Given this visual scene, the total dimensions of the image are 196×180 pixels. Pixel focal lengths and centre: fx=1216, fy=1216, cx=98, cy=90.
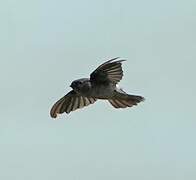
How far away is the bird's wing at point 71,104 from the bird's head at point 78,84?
0.81m

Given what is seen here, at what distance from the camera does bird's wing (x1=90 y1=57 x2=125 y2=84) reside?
27.7 m

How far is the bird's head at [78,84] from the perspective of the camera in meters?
28.3

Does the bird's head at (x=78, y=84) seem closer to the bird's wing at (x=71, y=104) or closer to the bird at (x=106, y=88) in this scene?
the bird at (x=106, y=88)

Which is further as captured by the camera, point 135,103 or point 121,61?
point 135,103

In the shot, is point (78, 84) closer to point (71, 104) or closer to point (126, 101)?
point (71, 104)

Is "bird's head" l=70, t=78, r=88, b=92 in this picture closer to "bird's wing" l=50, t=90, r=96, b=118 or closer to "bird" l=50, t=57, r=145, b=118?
"bird" l=50, t=57, r=145, b=118

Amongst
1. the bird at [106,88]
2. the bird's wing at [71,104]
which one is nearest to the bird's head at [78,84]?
the bird at [106,88]

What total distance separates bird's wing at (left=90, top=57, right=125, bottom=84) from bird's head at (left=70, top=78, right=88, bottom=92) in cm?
21

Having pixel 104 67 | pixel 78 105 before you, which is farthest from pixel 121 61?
pixel 78 105

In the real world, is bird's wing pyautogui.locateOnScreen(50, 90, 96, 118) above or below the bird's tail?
above

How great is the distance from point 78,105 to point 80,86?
1.26 m

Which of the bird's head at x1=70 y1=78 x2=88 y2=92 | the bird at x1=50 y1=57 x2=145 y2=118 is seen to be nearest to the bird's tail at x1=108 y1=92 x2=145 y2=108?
the bird at x1=50 y1=57 x2=145 y2=118

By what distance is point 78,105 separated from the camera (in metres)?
29.5

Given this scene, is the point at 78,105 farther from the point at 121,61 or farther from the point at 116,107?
the point at 121,61
